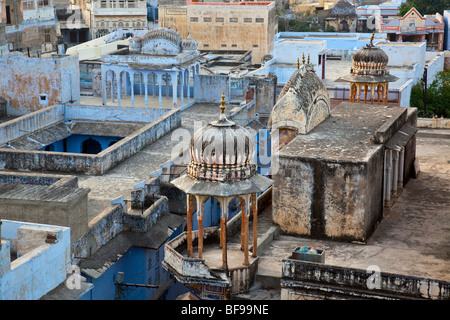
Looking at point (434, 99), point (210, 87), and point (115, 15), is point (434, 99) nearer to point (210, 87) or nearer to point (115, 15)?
point (210, 87)

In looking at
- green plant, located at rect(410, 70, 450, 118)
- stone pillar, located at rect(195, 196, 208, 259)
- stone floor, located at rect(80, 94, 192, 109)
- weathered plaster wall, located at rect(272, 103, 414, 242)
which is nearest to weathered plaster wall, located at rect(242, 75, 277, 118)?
stone floor, located at rect(80, 94, 192, 109)

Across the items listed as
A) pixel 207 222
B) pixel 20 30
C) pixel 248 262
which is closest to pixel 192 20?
pixel 20 30

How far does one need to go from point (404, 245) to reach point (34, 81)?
1953 cm

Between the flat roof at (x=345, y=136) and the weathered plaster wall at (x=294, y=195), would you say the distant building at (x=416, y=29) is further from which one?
the weathered plaster wall at (x=294, y=195)

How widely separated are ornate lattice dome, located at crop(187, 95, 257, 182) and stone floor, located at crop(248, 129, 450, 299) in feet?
8.66

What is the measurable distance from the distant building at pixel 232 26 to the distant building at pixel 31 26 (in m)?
10.9

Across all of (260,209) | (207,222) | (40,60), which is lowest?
(207,222)

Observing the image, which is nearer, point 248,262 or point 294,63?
point 248,262

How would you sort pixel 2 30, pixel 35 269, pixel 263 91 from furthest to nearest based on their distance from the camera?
pixel 2 30
pixel 263 91
pixel 35 269

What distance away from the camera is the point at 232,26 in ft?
183

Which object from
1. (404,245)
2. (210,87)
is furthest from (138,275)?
(210,87)

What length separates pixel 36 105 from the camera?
3406cm
